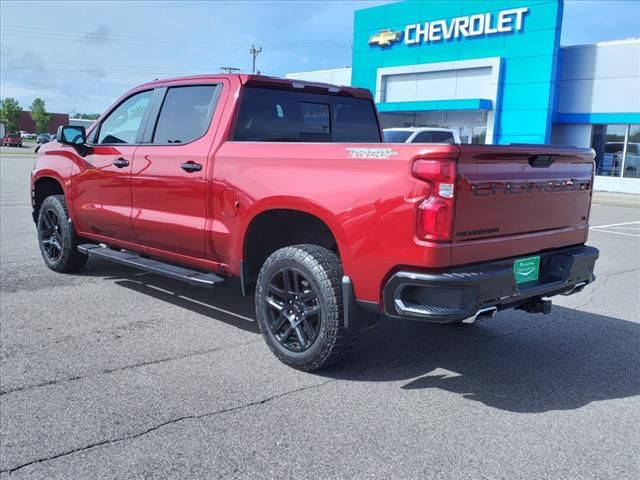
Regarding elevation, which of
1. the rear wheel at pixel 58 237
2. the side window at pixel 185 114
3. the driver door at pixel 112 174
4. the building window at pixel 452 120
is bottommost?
the rear wheel at pixel 58 237

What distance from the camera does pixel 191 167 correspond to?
492 centimetres

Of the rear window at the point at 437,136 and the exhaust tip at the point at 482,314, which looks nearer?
the exhaust tip at the point at 482,314

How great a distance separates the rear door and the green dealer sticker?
2.40 metres

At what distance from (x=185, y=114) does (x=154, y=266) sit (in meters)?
1.35

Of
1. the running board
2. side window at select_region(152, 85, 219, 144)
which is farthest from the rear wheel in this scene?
side window at select_region(152, 85, 219, 144)

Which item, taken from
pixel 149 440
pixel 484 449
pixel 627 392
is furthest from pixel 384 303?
pixel 627 392

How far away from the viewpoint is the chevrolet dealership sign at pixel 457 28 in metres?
25.9

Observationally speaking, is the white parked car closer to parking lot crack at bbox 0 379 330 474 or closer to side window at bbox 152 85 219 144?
side window at bbox 152 85 219 144

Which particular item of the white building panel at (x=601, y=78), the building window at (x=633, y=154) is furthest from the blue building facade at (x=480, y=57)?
the building window at (x=633, y=154)

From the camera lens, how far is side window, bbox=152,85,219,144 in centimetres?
507

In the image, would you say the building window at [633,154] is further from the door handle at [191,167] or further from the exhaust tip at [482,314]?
the exhaust tip at [482,314]

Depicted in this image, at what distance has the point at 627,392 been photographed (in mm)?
4059

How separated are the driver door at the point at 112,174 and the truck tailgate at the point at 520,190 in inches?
131

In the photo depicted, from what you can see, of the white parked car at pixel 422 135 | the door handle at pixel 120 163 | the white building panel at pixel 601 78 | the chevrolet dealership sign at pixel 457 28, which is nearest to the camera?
the door handle at pixel 120 163
